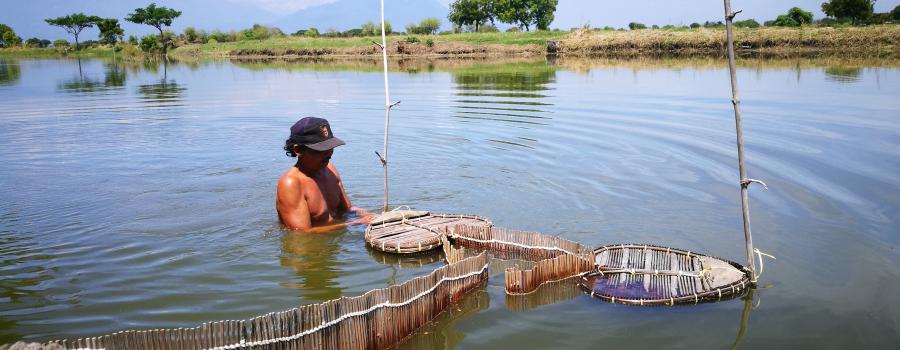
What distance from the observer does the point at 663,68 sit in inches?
1065

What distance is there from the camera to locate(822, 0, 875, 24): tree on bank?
42.4 metres

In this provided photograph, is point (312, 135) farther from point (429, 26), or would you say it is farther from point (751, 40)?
point (429, 26)

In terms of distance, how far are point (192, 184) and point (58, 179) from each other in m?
1.97

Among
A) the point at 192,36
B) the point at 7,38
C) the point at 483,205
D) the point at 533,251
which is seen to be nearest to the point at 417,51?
the point at 192,36

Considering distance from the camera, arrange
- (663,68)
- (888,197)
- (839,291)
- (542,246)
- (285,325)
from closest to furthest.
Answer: (285,325) < (839,291) < (542,246) < (888,197) < (663,68)

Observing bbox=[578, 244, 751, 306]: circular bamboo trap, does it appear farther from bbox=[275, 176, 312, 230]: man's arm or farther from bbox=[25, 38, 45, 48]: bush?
bbox=[25, 38, 45, 48]: bush

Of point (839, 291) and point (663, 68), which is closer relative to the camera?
point (839, 291)

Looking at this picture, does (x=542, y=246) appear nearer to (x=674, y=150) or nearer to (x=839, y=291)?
(x=839, y=291)

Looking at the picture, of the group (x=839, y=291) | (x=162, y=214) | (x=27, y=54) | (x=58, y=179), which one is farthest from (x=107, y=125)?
(x=27, y=54)

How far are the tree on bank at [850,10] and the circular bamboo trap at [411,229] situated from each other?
147 ft

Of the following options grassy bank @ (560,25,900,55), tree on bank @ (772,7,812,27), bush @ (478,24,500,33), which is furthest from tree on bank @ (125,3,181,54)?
tree on bank @ (772,7,812,27)

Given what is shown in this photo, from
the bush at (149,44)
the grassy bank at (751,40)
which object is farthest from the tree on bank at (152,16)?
the grassy bank at (751,40)

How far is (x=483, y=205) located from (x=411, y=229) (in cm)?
172

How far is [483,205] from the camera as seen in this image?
7750 millimetres
